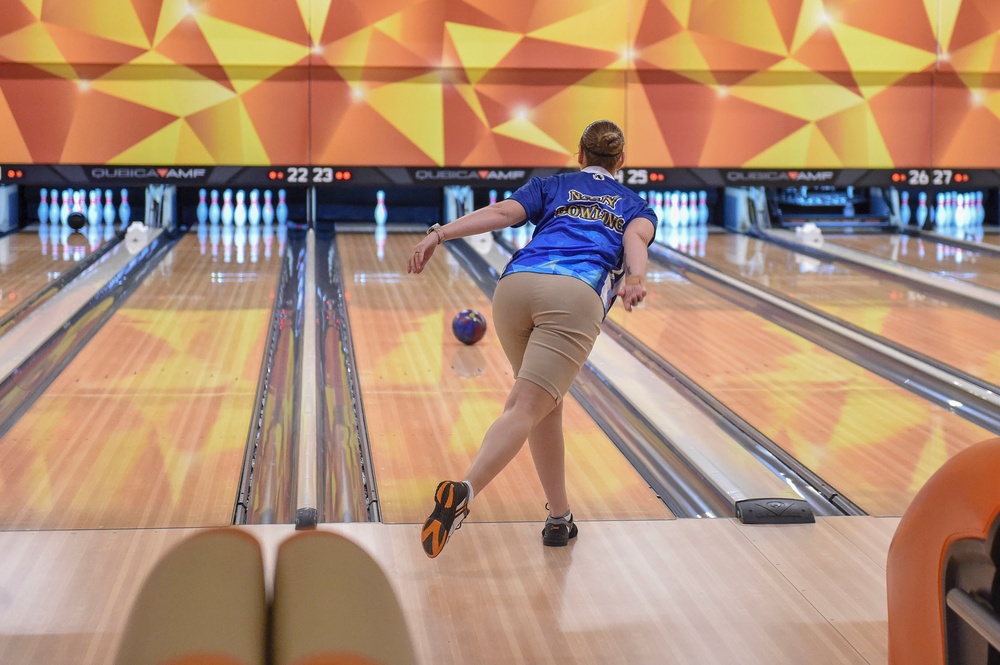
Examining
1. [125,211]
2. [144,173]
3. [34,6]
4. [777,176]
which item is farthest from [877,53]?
[34,6]

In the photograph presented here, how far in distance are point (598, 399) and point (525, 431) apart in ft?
4.97

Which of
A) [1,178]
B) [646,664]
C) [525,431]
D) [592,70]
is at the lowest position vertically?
[646,664]

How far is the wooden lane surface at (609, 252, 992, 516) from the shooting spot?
2967 millimetres

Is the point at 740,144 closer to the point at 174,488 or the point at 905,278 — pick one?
the point at 905,278

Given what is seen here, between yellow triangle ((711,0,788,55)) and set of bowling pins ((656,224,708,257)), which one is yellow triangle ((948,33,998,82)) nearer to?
yellow triangle ((711,0,788,55))

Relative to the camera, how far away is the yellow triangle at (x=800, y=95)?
7148 mm

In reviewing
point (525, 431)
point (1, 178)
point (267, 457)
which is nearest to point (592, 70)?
point (1, 178)

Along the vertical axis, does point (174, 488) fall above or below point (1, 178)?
below

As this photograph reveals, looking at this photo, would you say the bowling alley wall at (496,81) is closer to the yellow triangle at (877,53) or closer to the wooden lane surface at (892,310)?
the yellow triangle at (877,53)

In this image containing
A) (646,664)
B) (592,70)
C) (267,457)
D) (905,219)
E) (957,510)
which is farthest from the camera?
(905,219)

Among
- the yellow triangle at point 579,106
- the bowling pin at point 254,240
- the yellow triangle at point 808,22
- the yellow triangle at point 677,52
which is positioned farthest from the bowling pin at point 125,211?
the yellow triangle at point 808,22

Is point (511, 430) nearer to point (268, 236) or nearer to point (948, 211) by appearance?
point (268, 236)

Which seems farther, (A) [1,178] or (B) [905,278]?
(A) [1,178]

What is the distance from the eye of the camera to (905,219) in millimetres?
7816
